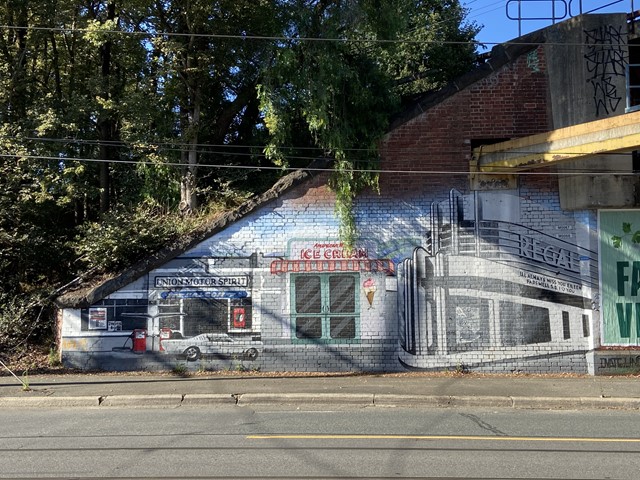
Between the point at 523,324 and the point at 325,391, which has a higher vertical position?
the point at 523,324

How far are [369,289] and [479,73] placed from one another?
16.7 ft

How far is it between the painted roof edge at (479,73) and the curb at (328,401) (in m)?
5.63

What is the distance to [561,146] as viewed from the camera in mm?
10367

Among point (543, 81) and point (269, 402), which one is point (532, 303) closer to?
point (543, 81)

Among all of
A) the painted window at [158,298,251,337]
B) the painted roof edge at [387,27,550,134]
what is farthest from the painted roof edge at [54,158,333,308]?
the painted roof edge at [387,27,550,134]

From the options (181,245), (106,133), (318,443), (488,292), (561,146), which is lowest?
(318,443)

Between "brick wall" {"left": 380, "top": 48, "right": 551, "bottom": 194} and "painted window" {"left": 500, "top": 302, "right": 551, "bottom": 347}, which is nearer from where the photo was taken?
"painted window" {"left": 500, "top": 302, "right": 551, "bottom": 347}

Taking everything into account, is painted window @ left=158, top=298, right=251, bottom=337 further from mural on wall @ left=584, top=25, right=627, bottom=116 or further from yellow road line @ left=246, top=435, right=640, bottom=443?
mural on wall @ left=584, top=25, right=627, bottom=116

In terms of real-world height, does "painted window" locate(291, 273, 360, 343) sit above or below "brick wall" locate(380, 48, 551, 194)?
below

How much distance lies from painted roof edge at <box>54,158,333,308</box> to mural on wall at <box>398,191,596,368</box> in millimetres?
2838

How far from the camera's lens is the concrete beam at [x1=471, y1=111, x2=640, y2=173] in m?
9.36

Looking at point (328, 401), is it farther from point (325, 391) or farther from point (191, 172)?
point (191, 172)

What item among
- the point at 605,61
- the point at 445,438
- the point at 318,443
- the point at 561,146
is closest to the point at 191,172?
the point at 561,146

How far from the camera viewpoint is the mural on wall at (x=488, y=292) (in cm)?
1166
